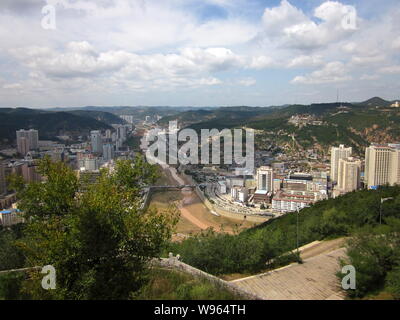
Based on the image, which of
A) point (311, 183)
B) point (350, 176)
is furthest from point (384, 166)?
point (311, 183)

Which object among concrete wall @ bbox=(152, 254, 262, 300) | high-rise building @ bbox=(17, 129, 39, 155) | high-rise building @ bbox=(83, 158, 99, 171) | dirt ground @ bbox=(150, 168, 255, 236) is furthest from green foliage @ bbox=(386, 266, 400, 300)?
high-rise building @ bbox=(17, 129, 39, 155)

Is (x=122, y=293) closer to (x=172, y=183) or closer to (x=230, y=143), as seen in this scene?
(x=172, y=183)

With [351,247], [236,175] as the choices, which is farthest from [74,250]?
[236,175]

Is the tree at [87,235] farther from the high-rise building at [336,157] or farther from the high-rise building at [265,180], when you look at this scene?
the high-rise building at [336,157]

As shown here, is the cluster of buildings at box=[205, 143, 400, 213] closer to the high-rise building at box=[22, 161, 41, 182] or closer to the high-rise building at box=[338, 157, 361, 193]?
A: the high-rise building at box=[338, 157, 361, 193]

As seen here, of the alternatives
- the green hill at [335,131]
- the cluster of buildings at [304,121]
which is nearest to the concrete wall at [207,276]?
the green hill at [335,131]
